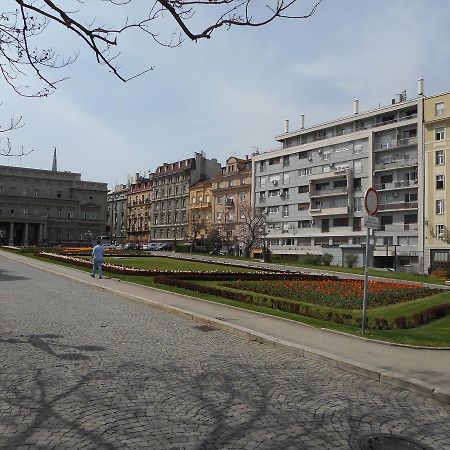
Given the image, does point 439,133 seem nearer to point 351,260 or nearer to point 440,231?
point 440,231

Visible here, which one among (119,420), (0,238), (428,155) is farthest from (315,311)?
(0,238)

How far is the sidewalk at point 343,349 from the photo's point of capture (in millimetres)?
7324

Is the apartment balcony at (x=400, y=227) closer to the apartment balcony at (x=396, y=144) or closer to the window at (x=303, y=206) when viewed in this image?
the apartment balcony at (x=396, y=144)

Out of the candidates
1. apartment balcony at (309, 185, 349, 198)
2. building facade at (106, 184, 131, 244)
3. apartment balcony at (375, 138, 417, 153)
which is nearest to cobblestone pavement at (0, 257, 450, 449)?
apartment balcony at (375, 138, 417, 153)

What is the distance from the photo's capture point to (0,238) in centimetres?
10419

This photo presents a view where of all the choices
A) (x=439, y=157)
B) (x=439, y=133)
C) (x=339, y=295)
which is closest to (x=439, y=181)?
(x=439, y=157)

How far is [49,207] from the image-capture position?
113250mm

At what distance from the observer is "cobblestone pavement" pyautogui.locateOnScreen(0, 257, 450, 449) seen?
479cm

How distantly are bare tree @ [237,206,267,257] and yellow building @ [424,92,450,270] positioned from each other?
25.1 metres

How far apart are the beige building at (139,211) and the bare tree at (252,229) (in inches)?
1617

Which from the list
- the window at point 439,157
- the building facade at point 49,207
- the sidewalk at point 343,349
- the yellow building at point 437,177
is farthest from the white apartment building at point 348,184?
the building facade at point 49,207

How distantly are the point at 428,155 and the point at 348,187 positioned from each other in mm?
12323

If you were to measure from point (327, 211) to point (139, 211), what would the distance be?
62732 millimetres

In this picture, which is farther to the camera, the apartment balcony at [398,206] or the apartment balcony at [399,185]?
the apartment balcony at [399,185]
